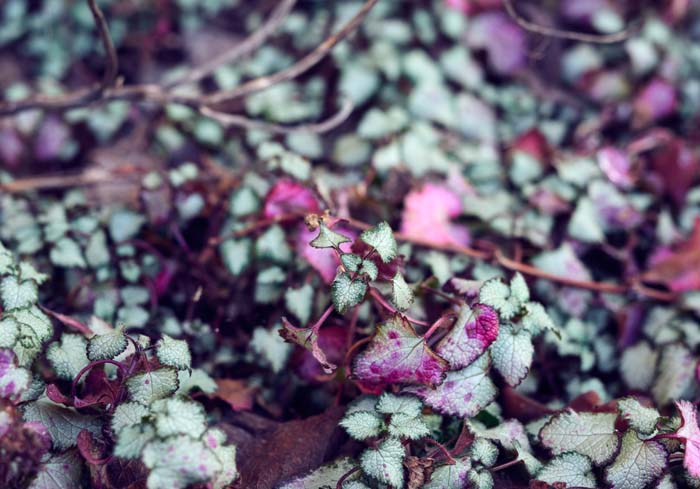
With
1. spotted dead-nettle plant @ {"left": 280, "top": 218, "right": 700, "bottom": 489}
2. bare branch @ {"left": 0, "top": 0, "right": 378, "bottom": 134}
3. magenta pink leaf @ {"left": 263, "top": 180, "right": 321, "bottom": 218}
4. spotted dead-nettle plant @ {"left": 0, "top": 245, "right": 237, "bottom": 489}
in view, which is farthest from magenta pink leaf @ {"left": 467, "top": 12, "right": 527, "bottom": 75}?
spotted dead-nettle plant @ {"left": 0, "top": 245, "right": 237, "bottom": 489}

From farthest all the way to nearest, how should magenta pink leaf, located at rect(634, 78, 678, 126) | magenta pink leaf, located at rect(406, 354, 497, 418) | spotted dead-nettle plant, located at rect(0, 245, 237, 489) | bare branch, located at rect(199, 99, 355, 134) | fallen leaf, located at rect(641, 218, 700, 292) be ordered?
magenta pink leaf, located at rect(634, 78, 678, 126) < bare branch, located at rect(199, 99, 355, 134) < fallen leaf, located at rect(641, 218, 700, 292) < magenta pink leaf, located at rect(406, 354, 497, 418) < spotted dead-nettle plant, located at rect(0, 245, 237, 489)

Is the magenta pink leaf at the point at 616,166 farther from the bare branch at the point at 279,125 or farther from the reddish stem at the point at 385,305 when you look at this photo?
the reddish stem at the point at 385,305

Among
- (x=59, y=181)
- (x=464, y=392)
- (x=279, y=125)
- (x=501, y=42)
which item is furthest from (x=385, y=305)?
(x=501, y=42)

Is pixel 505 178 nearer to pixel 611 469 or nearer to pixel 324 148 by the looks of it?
pixel 324 148

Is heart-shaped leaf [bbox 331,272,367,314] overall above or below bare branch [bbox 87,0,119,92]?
below

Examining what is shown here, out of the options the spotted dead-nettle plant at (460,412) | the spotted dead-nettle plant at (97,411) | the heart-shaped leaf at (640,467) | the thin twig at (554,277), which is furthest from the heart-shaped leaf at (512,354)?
the spotted dead-nettle plant at (97,411)

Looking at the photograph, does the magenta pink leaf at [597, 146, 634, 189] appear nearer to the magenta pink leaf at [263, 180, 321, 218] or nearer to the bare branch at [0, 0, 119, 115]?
the magenta pink leaf at [263, 180, 321, 218]

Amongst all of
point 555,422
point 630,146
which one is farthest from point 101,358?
point 630,146

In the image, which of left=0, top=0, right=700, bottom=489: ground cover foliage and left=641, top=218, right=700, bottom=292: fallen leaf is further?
left=641, top=218, right=700, bottom=292: fallen leaf
